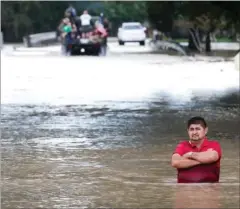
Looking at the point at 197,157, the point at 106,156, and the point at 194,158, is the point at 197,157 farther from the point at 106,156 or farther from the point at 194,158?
the point at 106,156

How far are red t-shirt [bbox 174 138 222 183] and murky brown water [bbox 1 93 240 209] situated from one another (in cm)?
8

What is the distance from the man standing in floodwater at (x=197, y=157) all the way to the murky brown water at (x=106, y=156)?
0.10m

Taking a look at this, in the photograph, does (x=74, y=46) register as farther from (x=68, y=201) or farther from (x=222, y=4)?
(x=68, y=201)

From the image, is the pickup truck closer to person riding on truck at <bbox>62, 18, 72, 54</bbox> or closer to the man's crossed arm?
person riding on truck at <bbox>62, 18, 72, 54</bbox>

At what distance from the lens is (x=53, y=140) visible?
13.5 metres

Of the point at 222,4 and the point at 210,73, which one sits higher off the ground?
the point at 222,4

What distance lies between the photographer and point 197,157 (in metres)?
8.25

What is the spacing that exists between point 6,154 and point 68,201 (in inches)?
144

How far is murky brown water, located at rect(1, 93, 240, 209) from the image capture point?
8523mm

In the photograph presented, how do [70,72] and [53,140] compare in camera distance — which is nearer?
[53,140]

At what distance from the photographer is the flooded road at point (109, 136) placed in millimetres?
8695

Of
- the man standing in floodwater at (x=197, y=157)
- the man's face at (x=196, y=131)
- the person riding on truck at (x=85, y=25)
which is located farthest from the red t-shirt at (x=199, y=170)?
the person riding on truck at (x=85, y=25)

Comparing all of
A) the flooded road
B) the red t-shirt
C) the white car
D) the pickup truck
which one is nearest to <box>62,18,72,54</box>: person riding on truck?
the pickup truck

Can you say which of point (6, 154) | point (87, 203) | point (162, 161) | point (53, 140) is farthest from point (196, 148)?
point (53, 140)
